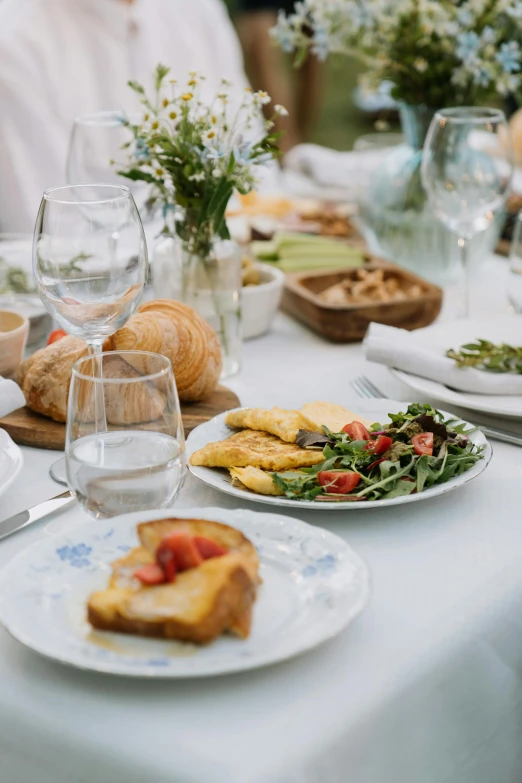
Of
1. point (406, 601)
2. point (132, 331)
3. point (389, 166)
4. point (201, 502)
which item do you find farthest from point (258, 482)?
point (389, 166)

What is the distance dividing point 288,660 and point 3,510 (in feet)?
1.42

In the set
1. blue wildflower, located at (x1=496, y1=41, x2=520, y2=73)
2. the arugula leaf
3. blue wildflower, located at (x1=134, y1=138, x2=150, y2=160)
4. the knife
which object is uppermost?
blue wildflower, located at (x1=496, y1=41, x2=520, y2=73)

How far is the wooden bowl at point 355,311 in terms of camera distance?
160 centimetres

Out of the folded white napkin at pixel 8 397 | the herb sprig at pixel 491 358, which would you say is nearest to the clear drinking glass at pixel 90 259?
the folded white napkin at pixel 8 397

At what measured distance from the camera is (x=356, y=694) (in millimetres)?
698

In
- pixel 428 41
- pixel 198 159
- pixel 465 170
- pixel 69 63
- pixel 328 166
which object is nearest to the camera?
pixel 198 159

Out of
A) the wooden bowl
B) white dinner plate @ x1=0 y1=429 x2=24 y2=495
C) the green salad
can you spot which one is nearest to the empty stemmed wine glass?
white dinner plate @ x1=0 y1=429 x2=24 y2=495

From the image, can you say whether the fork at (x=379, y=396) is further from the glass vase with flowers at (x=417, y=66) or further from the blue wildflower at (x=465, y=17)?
the blue wildflower at (x=465, y=17)

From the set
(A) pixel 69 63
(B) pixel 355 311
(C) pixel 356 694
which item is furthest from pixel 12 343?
(A) pixel 69 63

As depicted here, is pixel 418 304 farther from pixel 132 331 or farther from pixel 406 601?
pixel 406 601

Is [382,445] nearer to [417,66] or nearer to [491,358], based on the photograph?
[491,358]

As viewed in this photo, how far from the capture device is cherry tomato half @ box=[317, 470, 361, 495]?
943 mm

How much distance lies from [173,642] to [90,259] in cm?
48

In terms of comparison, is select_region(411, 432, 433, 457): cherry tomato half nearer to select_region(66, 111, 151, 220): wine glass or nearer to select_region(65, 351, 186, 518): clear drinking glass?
select_region(65, 351, 186, 518): clear drinking glass
